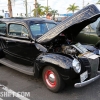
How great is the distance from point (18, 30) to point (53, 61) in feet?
6.20

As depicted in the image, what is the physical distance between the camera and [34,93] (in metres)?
3.71

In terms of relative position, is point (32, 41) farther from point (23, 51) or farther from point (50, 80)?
point (50, 80)

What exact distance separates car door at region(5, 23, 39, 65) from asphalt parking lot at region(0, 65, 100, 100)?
55 cm

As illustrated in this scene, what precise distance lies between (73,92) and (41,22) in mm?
2329

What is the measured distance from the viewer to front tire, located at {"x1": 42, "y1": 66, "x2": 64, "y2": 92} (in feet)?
11.5

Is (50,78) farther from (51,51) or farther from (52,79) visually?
(51,51)

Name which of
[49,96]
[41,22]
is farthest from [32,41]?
[49,96]

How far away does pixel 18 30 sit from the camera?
4762 mm

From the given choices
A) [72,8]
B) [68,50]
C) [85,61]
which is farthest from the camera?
[72,8]

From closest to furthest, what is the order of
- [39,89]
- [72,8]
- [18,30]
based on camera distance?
[39,89] → [18,30] → [72,8]

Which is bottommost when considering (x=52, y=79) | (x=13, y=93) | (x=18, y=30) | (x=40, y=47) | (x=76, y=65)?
(x=13, y=93)

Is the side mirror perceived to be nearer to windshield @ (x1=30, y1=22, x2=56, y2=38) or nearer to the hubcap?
windshield @ (x1=30, y1=22, x2=56, y2=38)

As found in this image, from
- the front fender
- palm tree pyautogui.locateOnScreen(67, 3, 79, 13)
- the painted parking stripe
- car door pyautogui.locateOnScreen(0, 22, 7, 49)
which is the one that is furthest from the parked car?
palm tree pyautogui.locateOnScreen(67, 3, 79, 13)

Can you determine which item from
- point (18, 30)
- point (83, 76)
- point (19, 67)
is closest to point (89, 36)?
point (18, 30)
